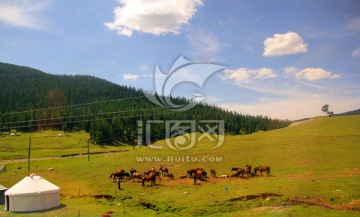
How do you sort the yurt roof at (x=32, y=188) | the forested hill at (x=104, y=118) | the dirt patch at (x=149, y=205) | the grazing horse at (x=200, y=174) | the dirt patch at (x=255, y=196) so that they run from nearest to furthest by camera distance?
1. the dirt patch at (x=255, y=196)
2. the dirt patch at (x=149, y=205)
3. the yurt roof at (x=32, y=188)
4. the grazing horse at (x=200, y=174)
5. the forested hill at (x=104, y=118)

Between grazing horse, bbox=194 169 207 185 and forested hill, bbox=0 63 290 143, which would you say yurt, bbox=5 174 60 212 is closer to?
grazing horse, bbox=194 169 207 185

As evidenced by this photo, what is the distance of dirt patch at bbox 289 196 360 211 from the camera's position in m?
22.2

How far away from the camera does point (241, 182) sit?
103 ft

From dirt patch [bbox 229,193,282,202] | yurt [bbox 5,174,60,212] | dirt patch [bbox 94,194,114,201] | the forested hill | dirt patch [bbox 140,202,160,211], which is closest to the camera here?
dirt patch [bbox 229,193,282,202]

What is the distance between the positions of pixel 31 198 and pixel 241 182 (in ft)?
60.6

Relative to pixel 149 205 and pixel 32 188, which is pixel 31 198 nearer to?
pixel 32 188

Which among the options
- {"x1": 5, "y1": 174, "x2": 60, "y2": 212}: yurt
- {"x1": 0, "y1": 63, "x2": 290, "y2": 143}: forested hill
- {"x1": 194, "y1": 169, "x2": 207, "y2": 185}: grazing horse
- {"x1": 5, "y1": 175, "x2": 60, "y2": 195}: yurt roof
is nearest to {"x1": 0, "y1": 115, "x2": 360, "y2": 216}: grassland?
{"x1": 194, "y1": 169, "x2": 207, "y2": 185}: grazing horse

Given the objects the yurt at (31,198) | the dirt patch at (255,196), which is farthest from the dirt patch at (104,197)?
the dirt patch at (255,196)

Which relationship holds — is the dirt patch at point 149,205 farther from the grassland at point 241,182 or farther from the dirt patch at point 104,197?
the dirt patch at point 104,197

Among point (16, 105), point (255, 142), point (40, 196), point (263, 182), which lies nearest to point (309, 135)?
point (255, 142)

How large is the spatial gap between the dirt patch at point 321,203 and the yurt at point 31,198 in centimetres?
2000

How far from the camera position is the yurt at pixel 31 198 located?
29750 millimetres

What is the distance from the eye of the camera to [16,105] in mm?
172875

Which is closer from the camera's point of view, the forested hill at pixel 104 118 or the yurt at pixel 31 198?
the yurt at pixel 31 198
